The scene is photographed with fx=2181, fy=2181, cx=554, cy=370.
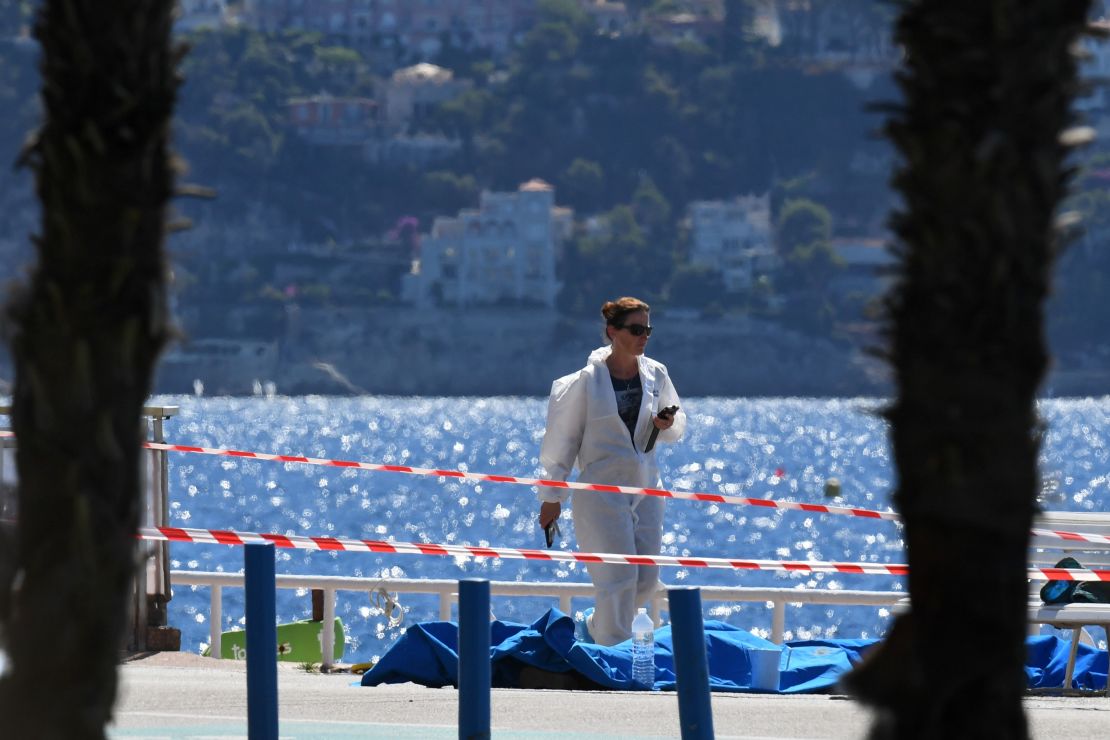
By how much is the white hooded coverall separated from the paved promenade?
0.70 metres

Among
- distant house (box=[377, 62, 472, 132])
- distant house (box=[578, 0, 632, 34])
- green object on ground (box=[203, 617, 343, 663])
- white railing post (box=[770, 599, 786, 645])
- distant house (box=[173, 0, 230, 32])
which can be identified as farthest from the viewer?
distant house (box=[578, 0, 632, 34])

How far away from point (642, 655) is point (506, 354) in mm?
139203

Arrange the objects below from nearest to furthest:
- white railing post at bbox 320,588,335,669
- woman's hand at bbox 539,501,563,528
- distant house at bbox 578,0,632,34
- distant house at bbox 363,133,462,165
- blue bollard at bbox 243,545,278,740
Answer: blue bollard at bbox 243,545,278,740 → woman's hand at bbox 539,501,563,528 → white railing post at bbox 320,588,335,669 → distant house at bbox 363,133,462,165 → distant house at bbox 578,0,632,34

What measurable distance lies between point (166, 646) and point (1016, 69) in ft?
22.2

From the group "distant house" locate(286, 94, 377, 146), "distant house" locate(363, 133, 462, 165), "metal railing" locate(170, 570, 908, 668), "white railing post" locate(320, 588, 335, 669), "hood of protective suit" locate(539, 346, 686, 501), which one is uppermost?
"distant house" locate(286, 94, 377, 146)

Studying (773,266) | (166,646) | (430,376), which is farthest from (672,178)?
(166,646)

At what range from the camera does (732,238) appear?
531ft

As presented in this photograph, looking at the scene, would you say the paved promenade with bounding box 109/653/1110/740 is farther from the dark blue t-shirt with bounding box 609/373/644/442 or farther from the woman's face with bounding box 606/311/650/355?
the woman's face with bounding box 606/311/650/355

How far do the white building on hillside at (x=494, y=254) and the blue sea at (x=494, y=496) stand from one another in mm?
13683

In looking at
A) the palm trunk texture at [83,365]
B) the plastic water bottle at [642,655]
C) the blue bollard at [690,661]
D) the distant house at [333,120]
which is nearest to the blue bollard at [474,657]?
the blue bollard at [690,661]

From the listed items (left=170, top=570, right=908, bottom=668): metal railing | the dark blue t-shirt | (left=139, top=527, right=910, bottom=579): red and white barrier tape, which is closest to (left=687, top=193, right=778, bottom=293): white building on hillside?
(left=170, top=570, right=908, bottom=668): metal railing

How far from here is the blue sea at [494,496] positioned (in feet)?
123

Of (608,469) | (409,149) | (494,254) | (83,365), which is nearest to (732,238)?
(494,254)

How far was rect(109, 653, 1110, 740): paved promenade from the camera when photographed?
6.66 m
